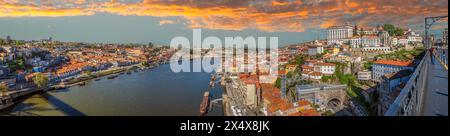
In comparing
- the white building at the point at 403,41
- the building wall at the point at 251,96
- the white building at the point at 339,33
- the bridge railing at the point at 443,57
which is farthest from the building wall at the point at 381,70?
the white building at the point at 339,33

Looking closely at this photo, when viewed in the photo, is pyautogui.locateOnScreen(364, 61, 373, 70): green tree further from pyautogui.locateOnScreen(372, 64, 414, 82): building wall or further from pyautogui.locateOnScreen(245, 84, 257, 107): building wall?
pyautogui.locateOnScreen(245, 84, 257, 107): building wall

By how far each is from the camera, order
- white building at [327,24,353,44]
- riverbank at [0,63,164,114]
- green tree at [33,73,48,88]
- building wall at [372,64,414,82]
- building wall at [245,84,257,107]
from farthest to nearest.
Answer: white building at [327,24,353,44], green tree at [33,73,48,88], riverbank at [0,63,164,114], building wall at [372,64,414,82], building wall at [245,84,257,107]

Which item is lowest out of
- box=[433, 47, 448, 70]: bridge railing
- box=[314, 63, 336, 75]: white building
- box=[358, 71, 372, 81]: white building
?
box=[358, 71, 372, 81]: white building

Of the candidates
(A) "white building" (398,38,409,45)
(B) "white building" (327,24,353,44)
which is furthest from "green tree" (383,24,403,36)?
(B) "white building" (327,24,353,44)

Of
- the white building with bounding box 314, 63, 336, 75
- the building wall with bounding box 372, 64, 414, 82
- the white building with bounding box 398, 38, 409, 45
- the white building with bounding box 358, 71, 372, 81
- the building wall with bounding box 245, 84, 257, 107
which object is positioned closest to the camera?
the building wall with bounding box 245, 84, 257, 107

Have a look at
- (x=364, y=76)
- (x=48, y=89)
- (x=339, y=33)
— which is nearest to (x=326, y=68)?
(x=364, y=76)

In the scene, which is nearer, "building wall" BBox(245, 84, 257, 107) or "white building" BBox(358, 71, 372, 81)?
"building wall" BBox(245, 84, 257, 107)

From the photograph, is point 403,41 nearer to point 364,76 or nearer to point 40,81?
point 364,76

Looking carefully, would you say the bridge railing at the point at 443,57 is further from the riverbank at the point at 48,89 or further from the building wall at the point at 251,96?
the riverbank at the point at 48,89
